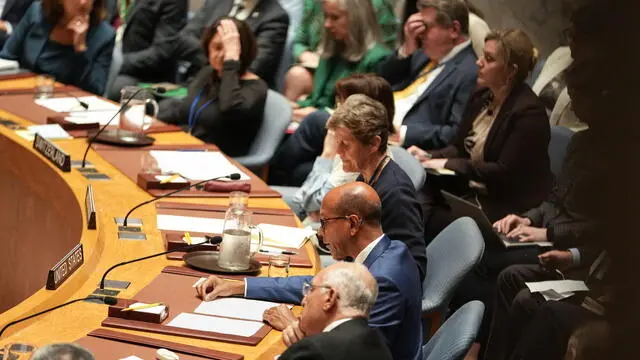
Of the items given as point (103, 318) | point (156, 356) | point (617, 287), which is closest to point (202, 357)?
point (156, 356)

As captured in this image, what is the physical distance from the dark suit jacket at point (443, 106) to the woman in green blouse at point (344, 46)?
0.90m

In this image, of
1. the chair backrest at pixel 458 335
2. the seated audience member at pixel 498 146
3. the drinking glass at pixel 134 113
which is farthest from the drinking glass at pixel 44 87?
the chair backrest at pixel 458 335

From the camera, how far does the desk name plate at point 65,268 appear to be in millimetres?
3049

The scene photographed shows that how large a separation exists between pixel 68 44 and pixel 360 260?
12.2ft

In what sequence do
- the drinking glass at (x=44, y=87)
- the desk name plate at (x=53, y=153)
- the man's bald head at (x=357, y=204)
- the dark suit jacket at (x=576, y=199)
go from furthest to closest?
1. the drinking glass at (x=44, y=87)
2. the desk name plate at (x=53, y=153)
3. the man's bald head at (x=357, y=204)
4. the dark suit jacket at (x=576, y=199)

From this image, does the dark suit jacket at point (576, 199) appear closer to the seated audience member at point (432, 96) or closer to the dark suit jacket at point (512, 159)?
the dark suit jacket at point (512, 159)

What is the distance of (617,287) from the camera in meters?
1.77

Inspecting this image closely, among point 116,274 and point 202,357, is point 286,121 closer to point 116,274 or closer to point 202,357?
point 116,274

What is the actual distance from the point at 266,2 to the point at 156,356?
4.87 metres

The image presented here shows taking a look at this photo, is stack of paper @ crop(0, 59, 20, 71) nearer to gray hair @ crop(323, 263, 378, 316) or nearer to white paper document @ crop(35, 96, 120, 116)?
white paper document @ crop(35, 96, 120, 116)

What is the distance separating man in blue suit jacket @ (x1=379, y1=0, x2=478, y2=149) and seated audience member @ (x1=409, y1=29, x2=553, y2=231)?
7.2 inches

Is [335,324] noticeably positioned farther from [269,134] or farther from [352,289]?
[269,134]

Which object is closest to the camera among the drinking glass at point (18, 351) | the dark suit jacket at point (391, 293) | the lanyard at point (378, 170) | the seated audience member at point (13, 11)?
the drinking glass at point (18, 351)

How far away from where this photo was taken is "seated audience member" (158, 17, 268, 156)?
18.1 ft
